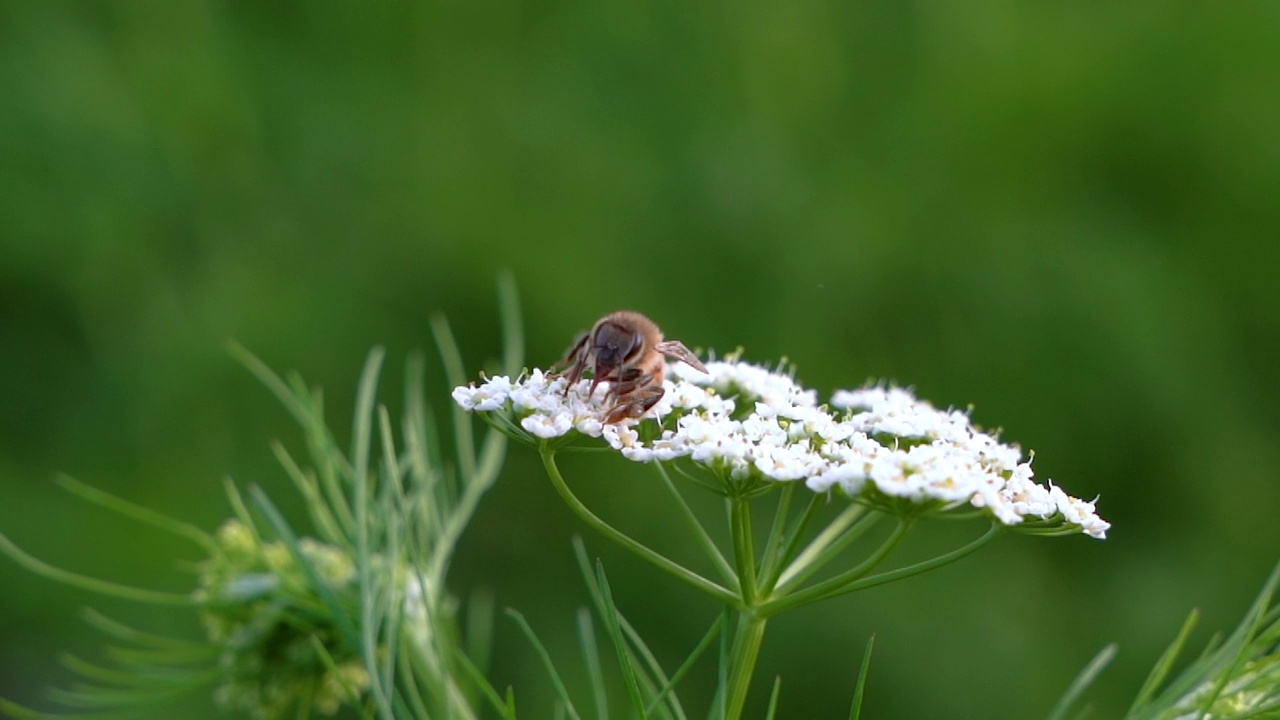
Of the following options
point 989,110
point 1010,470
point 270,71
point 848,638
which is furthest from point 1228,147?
point 1010,470

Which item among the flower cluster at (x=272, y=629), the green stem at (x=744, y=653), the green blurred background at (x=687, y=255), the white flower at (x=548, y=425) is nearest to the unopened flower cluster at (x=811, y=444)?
the white flower at (x=548, y=425)

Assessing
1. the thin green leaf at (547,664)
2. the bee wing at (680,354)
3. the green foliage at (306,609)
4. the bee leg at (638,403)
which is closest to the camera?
the thin green leaf at (547,664)

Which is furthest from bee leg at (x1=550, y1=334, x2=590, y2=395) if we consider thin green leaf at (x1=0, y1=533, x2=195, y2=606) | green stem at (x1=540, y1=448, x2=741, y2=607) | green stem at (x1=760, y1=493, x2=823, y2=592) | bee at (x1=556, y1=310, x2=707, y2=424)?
thin green leaf at (x1=0, y1=533, x2=195, y2=606)

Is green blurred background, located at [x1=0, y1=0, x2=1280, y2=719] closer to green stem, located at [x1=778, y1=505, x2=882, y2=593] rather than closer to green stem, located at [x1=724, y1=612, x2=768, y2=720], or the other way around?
green stem, located at [x1=778, y1=505, x2=882, y2=593]

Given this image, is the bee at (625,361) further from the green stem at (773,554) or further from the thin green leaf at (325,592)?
the thin green leaf at (325,592)

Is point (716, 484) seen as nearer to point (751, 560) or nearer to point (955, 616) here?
point (751, 560)
